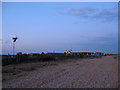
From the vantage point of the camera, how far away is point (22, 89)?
951 centimetres

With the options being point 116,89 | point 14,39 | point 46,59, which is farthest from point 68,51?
point 116,89

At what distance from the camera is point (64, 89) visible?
9.59m

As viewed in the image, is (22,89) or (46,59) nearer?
(22,89)

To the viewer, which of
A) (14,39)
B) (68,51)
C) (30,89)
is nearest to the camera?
(30,89)

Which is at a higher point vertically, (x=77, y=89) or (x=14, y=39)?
(x=14, y=39)

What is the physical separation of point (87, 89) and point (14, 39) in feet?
74.0

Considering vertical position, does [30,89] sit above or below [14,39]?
below

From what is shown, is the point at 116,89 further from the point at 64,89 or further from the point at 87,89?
the point at 64,89

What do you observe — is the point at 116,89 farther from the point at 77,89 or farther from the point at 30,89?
the point at 30,89

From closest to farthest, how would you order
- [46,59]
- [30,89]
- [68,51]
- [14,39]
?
[30,89]
[14,39]
[46,59]
[68,51]

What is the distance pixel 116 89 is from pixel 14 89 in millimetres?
5321

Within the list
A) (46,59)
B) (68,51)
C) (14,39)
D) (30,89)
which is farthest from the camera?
(68,51)

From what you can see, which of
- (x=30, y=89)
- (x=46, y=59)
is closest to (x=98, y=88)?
(x=30, y=89)

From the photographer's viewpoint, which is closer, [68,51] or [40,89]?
[40,89]
